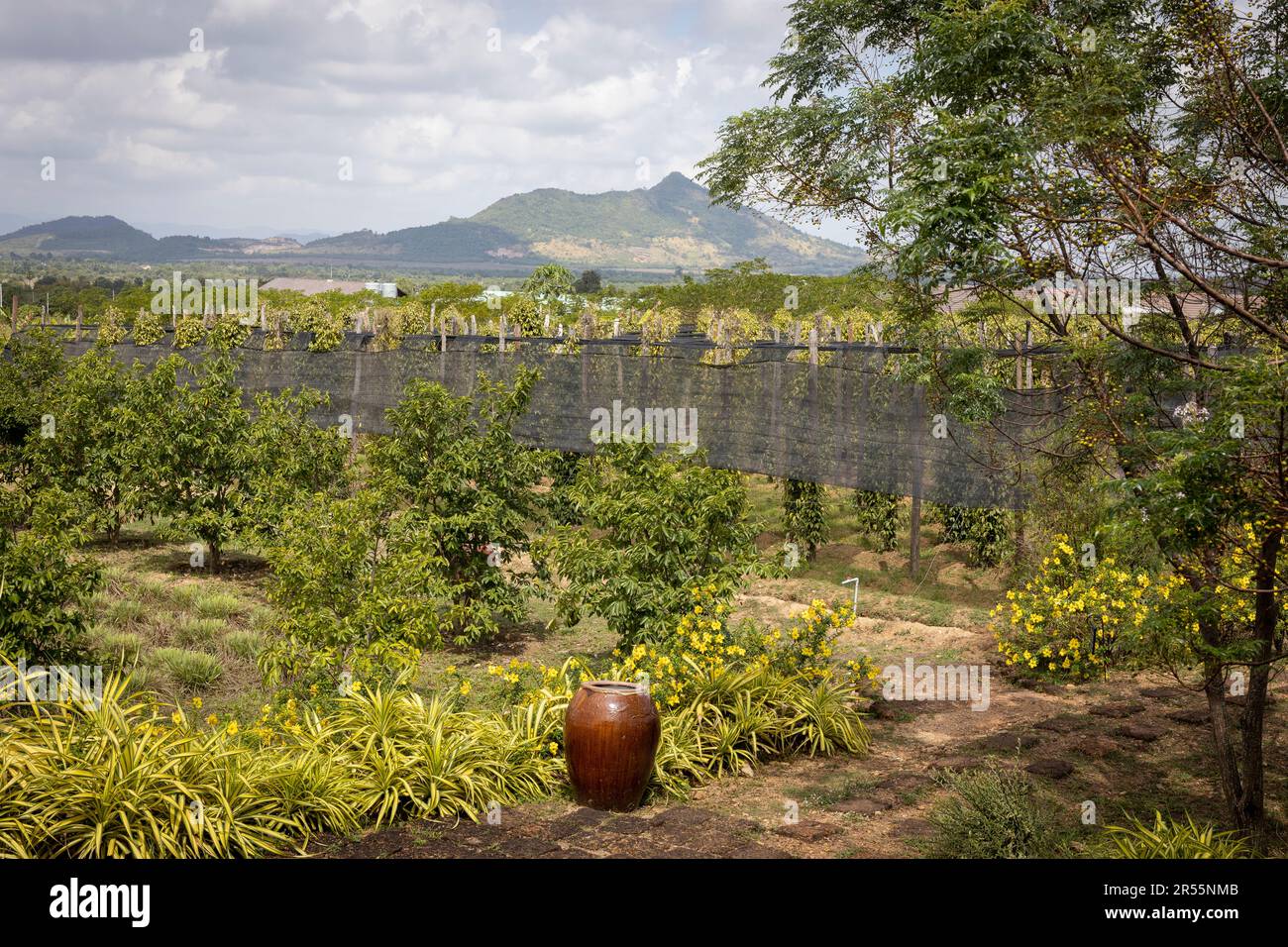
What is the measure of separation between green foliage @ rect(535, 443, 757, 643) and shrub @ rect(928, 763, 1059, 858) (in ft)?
9.43

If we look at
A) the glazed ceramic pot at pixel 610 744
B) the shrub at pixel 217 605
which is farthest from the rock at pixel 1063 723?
the shrub at pixel 217 605

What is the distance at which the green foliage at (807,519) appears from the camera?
14422mm

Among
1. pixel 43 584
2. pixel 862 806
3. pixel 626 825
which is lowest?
pixel 862 806

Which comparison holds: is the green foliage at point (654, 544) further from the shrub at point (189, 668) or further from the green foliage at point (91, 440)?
the green foliage at point (91, 440)

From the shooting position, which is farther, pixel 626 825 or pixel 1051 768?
pixel 1051 768

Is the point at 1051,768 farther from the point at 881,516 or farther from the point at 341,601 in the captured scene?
the point at 881,516

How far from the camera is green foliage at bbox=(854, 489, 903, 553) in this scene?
14039 mm

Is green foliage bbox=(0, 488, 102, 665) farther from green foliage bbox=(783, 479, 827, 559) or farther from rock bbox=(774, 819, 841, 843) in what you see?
green foliage bbox=(783, 479, 827, 559)

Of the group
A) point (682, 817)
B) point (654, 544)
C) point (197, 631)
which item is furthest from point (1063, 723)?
point (197, 631)

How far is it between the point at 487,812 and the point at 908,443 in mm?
7964

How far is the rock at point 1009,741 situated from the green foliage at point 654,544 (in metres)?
2.06

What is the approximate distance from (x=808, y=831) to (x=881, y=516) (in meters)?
8.60

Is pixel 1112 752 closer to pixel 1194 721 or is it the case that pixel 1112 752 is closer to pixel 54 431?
pixel 1194 721

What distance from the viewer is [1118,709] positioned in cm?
838
